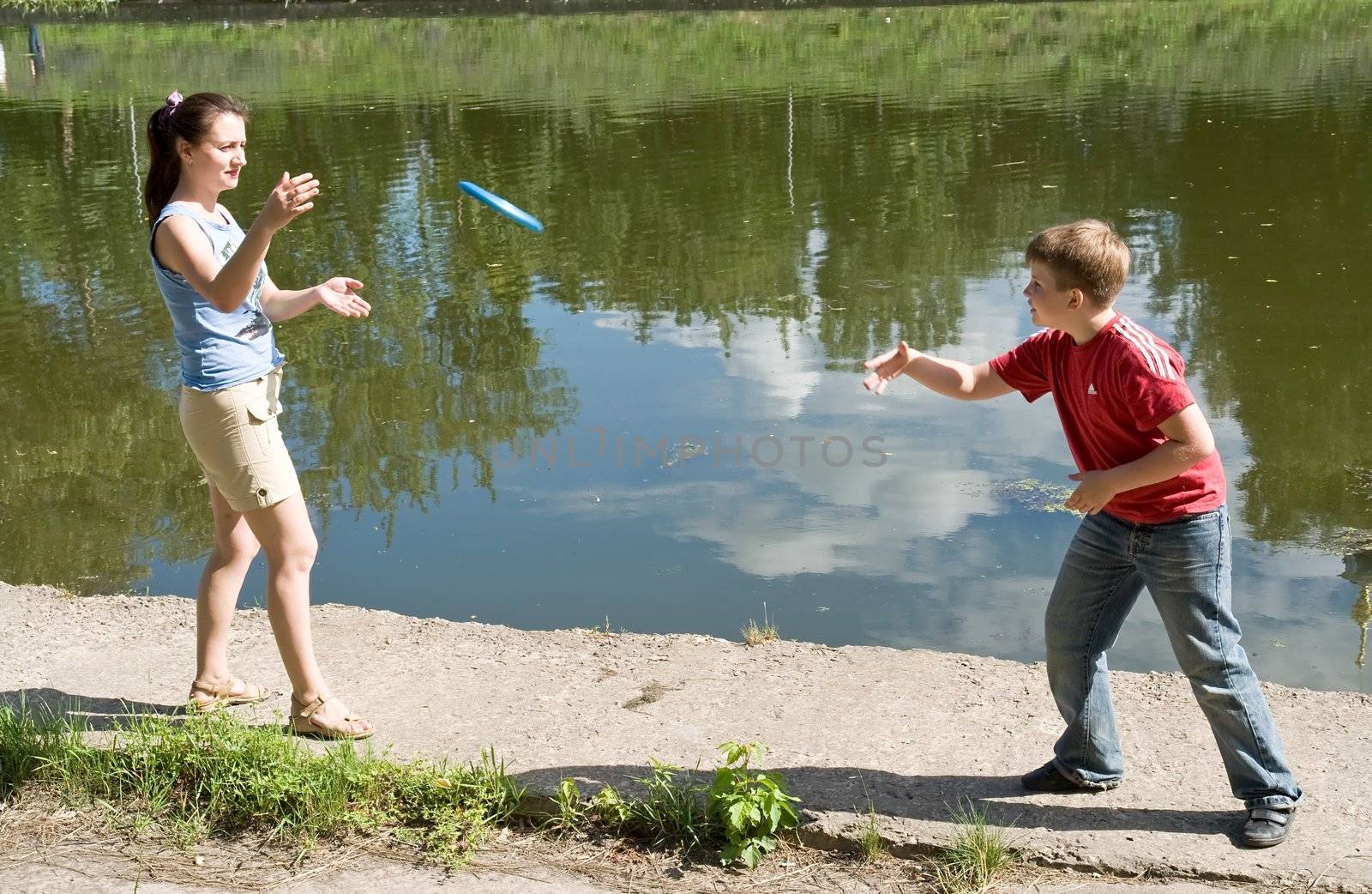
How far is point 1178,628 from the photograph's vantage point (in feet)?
10.6

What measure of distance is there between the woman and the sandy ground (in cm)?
43

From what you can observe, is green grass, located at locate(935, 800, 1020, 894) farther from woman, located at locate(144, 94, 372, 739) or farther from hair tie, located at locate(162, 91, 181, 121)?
hair tie, located at locate(162, 91, 181, 121)

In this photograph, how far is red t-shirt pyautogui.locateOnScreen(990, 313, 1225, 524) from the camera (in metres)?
3.11

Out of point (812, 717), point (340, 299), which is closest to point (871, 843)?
point (812, 717)

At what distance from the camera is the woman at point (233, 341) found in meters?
3.59

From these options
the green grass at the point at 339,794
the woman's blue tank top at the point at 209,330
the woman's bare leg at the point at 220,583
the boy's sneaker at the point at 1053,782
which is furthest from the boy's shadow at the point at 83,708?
the boy's sneaker at the point at 1053,782

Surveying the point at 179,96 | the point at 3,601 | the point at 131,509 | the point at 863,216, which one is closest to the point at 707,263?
the point at 863,216

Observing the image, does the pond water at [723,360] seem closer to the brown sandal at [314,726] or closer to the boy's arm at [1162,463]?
the brown sandal at [314,726]

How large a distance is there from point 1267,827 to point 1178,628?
49cm

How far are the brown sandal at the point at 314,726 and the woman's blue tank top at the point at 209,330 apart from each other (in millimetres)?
878

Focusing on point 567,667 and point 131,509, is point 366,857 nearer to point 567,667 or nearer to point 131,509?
point 567,667

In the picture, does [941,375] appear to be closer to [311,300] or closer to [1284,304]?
[311,300]

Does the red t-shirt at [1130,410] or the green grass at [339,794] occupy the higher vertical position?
the red t-shirt at [1130,410]

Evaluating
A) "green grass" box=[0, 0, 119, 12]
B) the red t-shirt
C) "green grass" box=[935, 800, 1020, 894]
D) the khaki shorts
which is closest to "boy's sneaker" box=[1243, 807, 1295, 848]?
"green grass" box=[935, 800, 1020, 894]
